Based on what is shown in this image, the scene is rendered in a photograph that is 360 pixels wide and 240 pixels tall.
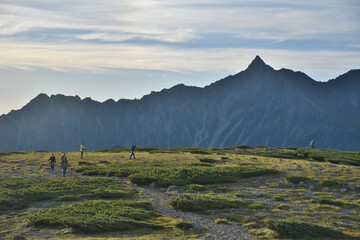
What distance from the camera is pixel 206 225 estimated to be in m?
26.6

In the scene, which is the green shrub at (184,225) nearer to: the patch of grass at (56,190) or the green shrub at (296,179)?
the patch of grass at (56,190)

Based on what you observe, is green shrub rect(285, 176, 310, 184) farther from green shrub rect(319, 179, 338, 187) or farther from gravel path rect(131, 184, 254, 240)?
gravel path rect(131, 184, 254, 240)

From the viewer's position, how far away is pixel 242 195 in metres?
36.8

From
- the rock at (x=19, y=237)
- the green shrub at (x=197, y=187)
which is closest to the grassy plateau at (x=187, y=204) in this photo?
the green shrub at (x=197, y=187)

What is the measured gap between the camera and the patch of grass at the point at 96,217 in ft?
82.9

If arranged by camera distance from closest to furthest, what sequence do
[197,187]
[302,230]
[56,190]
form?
1. [302,230]
2. [56,190]
3. [197,187]

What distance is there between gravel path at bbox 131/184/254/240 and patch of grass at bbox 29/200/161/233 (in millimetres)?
1655

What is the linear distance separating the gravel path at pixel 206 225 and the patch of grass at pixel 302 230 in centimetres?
195

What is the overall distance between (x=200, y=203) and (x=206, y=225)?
491 cm

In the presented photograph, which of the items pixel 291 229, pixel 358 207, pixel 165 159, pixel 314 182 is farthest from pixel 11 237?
pixel 165 159

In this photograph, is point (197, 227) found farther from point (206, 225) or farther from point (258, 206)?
point (258, 206)

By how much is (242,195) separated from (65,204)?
16245 mm

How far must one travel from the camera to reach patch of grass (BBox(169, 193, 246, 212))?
101 feet

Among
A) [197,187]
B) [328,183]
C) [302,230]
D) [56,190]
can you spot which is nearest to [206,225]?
[302,230]
